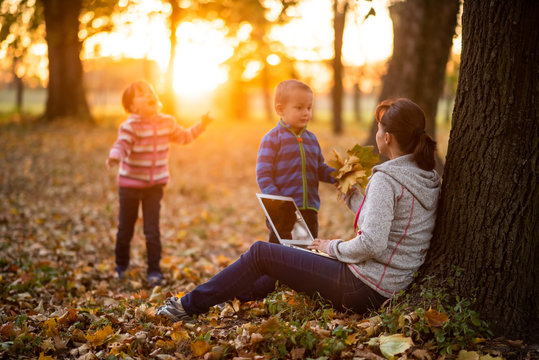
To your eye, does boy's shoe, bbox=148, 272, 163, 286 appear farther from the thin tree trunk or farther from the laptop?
the thin tree trunk

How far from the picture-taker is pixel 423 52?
24.4 feet

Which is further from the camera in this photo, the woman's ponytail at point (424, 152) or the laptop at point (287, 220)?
the laptop at point (287, 220)

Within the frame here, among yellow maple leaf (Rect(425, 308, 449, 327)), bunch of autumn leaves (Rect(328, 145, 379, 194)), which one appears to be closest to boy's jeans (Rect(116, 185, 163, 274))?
bunch of autumn leaves (Rect(328, 145, 379, 194))

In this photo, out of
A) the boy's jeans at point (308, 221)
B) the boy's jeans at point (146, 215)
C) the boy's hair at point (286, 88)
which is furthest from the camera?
the boy's jeans at point (146, 215)

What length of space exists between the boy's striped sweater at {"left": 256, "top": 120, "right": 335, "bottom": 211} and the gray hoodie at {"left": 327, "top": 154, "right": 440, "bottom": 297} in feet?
2.79

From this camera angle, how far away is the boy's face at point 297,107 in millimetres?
3682

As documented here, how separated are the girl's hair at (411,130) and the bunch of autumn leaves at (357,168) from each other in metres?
0.53

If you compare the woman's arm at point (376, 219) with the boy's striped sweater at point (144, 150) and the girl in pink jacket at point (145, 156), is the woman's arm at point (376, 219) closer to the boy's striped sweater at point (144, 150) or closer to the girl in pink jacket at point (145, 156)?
the girl in pink jacket at point (145, 156)

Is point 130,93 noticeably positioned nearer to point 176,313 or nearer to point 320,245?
point 176,313

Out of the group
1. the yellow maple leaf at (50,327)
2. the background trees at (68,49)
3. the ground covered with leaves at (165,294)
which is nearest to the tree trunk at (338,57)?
the ground covered with leaves at (165,294)

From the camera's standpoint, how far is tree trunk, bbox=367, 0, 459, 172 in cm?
729

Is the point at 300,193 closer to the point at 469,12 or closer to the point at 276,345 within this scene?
the point at 276,345

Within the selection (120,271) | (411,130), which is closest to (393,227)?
(411,130)

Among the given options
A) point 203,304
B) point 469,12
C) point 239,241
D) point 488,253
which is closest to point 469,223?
point 488,253
